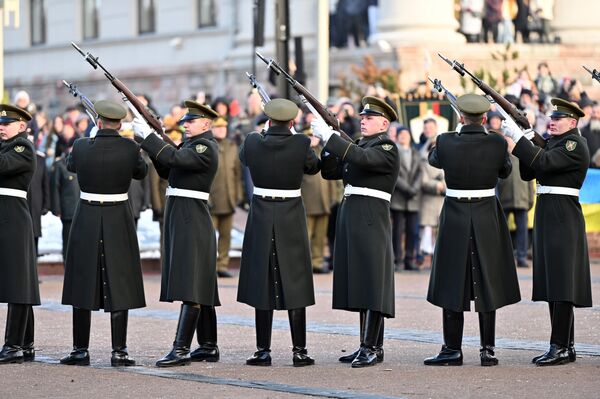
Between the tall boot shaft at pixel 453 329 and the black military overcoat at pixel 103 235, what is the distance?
2.07m

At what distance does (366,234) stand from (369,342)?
0.77 metres

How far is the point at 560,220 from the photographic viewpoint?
12.8 meters

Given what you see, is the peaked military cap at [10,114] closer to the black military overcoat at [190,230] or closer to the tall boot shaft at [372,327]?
the black military overcoat at [190,230]

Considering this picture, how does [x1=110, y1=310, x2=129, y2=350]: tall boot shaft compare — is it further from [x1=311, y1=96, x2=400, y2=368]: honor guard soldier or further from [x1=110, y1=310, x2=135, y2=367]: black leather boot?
[x1=311, y1=96, x2=400, y2=368]: honor guard soldier

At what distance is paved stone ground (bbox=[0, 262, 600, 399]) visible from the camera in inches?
443

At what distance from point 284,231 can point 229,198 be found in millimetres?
7766

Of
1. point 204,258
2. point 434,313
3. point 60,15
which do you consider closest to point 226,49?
point 60,15

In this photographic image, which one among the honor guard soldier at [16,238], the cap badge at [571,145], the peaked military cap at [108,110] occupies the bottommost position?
the honor guard soldier at [16,238]

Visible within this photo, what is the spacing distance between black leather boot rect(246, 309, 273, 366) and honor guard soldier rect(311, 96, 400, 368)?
0.51 metres

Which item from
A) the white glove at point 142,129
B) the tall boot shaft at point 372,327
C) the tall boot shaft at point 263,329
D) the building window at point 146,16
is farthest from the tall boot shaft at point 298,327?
the building window at point 146,16

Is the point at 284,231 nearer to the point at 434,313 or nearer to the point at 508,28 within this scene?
the point at 434,313

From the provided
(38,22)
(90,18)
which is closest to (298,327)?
(90,18)

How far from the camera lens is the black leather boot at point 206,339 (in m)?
13.0

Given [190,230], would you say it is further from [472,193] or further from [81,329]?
[472,193]
